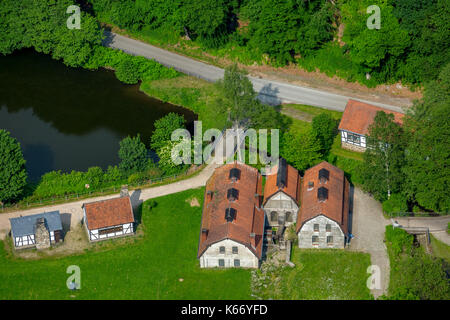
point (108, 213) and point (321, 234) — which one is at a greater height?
point (108, 213)

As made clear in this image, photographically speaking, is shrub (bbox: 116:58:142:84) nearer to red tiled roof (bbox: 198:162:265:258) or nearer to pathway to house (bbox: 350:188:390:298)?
red tiled roof (bbox: 198:162:265:258)

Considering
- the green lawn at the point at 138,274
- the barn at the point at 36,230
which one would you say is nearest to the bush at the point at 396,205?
the green lawn at the point at 138,274

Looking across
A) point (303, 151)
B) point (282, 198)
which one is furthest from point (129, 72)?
point (282, 198)

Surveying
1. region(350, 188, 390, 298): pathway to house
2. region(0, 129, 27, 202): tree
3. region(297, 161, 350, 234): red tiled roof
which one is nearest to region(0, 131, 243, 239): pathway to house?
region(0, 129, 27, 202): tree

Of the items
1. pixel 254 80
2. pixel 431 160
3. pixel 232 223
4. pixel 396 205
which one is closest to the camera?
pixel 232 223

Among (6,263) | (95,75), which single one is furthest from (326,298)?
(95,75)

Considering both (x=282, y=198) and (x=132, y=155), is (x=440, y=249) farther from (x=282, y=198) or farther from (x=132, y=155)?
(x=132, y=155)

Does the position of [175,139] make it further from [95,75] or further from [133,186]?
[95,75]
